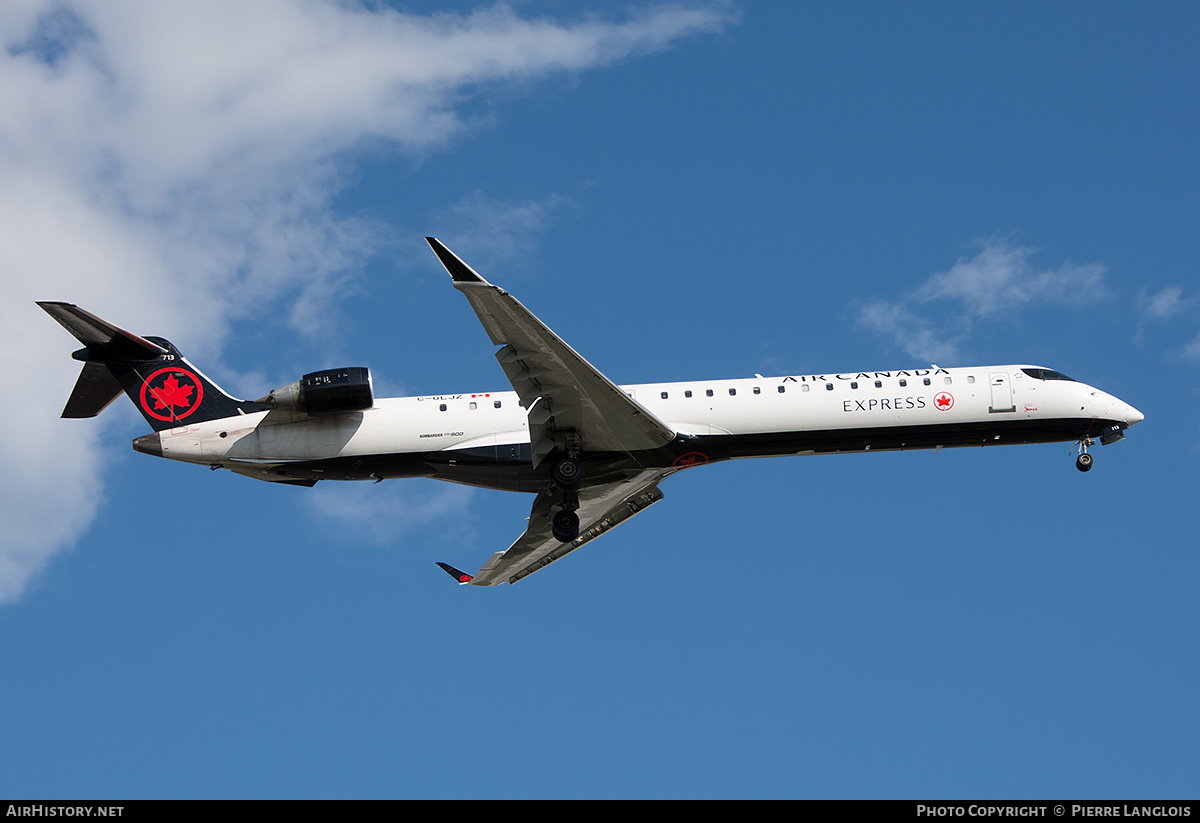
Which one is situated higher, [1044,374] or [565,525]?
[1044,374]

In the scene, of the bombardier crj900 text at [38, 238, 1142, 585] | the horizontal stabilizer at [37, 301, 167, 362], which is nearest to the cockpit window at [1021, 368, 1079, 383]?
the bombardier crj900 text at [38, 238, 1142, 585]

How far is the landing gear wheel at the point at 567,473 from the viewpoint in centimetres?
2539

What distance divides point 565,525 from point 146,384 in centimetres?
1030

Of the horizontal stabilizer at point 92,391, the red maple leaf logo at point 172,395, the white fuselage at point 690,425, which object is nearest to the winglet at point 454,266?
the white fuselage at point 690,425

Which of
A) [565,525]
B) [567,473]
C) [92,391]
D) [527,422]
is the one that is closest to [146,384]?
[92,391]

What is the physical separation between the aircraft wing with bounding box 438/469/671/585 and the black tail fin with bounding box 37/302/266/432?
791cm

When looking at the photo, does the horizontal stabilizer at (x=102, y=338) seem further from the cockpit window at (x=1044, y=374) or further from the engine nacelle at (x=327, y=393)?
the cockpit window at (x=1044, y=374)

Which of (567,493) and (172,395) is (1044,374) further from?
(172,395)

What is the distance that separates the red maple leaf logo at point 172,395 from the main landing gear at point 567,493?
866 cm

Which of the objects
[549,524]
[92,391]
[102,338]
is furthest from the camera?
[549,524]

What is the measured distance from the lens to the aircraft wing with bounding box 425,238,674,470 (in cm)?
2120

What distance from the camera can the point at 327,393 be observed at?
2498cm
